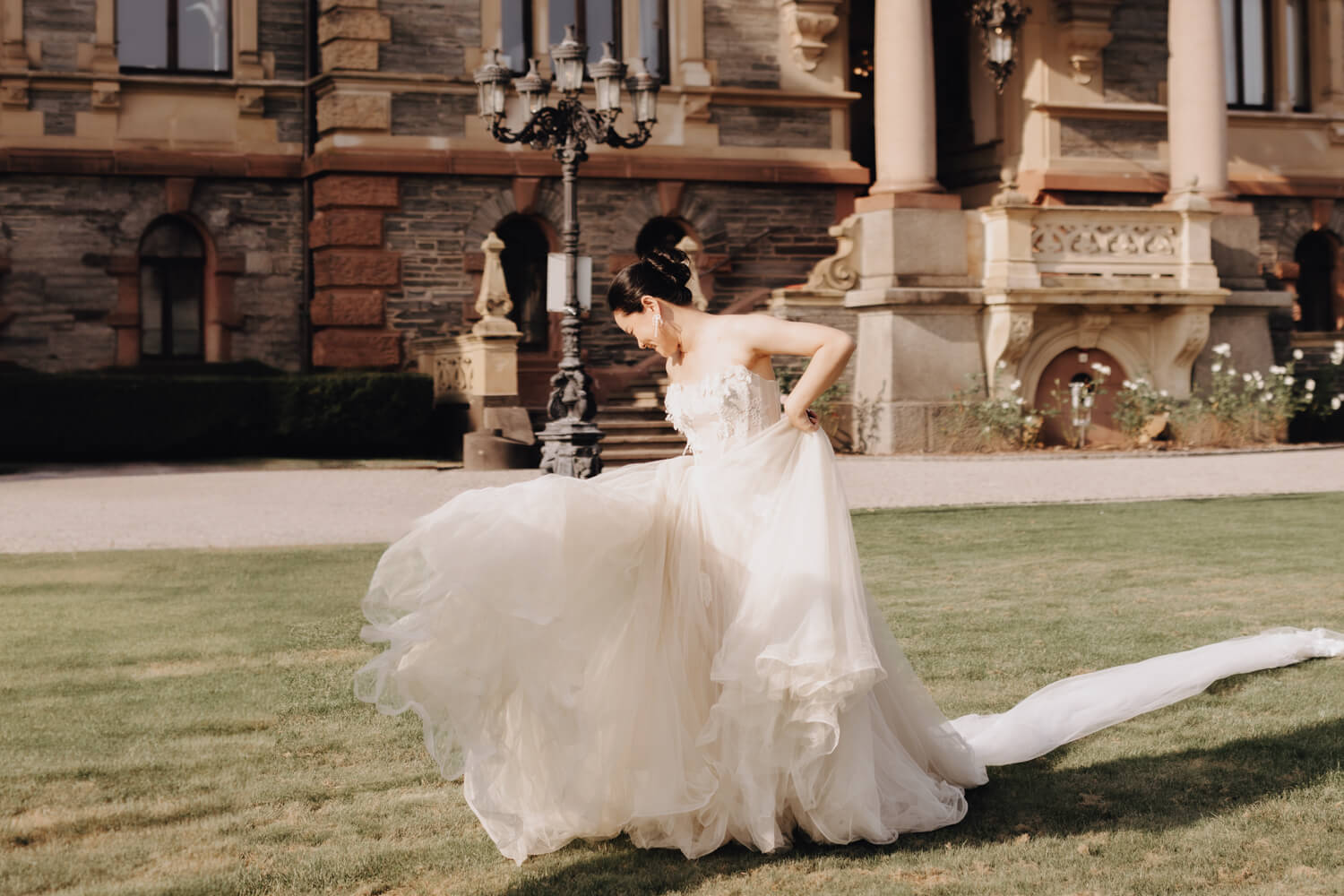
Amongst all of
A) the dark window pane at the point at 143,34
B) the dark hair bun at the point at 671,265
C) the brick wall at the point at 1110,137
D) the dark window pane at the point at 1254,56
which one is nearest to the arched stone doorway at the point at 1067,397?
the brick wall at the point at 1110,137

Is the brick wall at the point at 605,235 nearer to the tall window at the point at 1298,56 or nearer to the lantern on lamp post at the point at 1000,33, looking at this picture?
the lantern on lamp post at the point at 1000,33

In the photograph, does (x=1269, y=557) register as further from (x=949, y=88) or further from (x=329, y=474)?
(x=949, y=88)

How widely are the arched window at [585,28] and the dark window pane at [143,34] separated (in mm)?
4957

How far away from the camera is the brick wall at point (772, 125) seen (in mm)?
23328

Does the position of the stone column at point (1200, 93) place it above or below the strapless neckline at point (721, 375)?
above

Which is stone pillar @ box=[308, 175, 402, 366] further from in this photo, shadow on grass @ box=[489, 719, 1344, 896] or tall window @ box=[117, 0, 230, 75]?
shadow on grass @ box=[489, 719, 1344, 896]

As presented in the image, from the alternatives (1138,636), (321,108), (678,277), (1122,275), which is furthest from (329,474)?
(678,277)

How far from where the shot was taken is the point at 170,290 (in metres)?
22.6

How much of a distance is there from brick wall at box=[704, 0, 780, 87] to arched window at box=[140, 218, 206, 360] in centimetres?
821

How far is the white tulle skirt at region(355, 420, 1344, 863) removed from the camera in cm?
432

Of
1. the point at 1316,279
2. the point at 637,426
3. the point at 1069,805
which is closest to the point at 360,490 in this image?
the point at 637,426

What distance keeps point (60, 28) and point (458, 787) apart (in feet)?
64.8

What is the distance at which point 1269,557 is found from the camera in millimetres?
10375

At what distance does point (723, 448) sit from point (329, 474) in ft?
44.7
